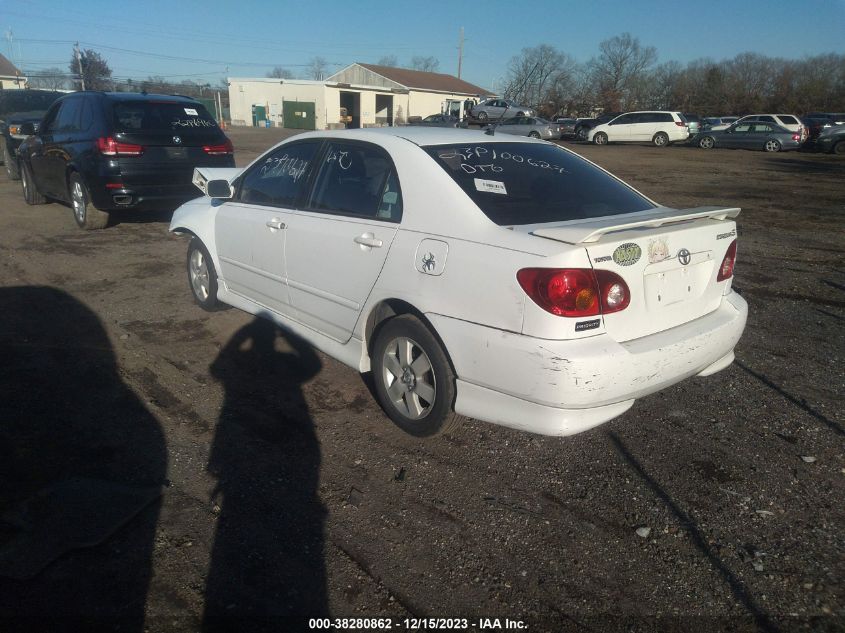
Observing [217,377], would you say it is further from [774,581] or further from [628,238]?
[774,581]

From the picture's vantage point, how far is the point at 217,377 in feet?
14.3

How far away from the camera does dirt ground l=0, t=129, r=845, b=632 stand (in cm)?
237

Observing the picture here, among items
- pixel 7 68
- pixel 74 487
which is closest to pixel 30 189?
pixel 74 487

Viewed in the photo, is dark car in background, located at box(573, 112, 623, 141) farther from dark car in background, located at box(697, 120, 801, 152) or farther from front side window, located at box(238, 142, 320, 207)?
front side window, located at box(238, 142, 320, 207)

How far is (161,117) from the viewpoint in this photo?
8.59m

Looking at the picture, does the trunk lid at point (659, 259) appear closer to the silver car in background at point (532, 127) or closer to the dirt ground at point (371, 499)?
the dirt ground at point (371, 499)

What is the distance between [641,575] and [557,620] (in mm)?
455

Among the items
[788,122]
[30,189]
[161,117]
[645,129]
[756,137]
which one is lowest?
[30,189]

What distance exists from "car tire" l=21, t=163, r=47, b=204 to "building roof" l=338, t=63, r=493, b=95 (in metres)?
46.3

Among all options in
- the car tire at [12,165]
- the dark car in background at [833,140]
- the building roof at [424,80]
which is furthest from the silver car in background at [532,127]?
the car tire at [12,165]

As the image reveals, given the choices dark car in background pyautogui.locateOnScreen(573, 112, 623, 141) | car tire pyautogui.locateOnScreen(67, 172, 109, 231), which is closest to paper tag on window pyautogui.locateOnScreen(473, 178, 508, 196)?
car tire pyautogui.locateOnScreen(67, 172, 109, 231)

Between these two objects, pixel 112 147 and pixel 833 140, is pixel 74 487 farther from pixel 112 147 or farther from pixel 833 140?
pixel 833 140

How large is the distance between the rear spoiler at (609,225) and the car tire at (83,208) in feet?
25.3

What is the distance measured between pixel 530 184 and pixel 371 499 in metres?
1.95
